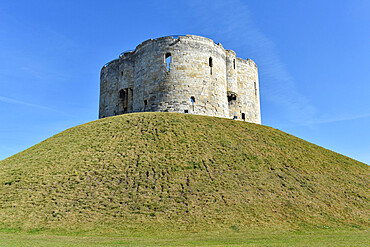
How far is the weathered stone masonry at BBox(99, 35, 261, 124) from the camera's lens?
35656 mm

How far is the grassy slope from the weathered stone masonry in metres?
4.84

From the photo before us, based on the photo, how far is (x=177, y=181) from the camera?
21406 millimetres

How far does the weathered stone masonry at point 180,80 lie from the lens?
35656 millimetres

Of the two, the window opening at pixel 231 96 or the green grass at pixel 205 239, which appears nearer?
the green grass at pixel 205 239

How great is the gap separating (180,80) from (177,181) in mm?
17000

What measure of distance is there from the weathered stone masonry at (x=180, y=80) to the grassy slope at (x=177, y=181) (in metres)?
4.84

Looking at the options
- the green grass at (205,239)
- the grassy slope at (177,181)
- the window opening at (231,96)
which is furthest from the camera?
the window opening at (231,96)

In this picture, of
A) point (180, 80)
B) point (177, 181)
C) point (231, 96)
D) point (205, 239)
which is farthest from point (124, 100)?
point (205, 239)

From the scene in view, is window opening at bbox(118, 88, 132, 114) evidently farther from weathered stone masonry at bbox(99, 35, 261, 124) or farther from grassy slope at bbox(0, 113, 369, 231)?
grassy slope at bbox(0, 113, 369, 231)

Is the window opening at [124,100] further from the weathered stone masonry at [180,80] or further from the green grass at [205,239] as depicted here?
the green grass at [205,239]

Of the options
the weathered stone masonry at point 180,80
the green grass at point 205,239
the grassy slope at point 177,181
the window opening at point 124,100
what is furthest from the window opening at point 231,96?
the green grass at point 205,239

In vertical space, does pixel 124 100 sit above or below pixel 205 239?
above

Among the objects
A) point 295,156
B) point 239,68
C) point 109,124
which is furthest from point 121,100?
point 295,156

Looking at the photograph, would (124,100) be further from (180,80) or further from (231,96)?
(231,96)
